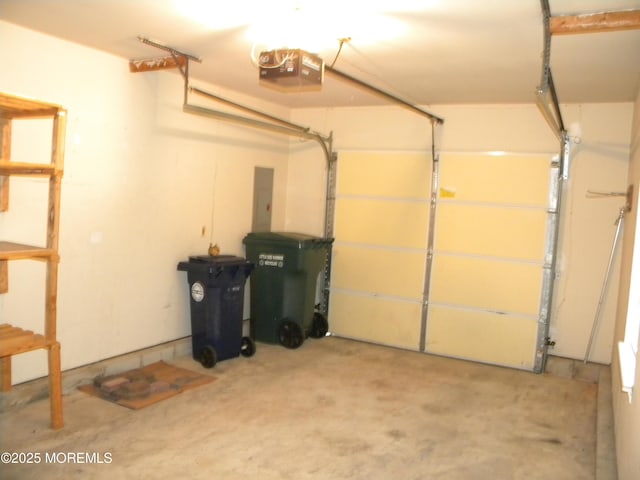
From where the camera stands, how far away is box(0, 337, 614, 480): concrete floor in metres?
3.03

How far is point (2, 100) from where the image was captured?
286cm

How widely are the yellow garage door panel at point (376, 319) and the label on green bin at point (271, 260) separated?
942 millimetres

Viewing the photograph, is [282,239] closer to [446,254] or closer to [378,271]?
[378,271]

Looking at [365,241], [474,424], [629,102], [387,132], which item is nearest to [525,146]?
[629,102]

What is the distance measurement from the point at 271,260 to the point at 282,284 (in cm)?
27

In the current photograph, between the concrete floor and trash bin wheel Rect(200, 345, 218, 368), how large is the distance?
8 cm

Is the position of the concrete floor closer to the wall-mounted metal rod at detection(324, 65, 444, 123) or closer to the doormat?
the doormat

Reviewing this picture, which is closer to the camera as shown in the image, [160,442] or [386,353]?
[160,442]

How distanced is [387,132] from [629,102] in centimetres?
225

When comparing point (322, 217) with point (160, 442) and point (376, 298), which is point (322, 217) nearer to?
point (376, 298)

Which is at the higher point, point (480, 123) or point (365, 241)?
point (480, 123)

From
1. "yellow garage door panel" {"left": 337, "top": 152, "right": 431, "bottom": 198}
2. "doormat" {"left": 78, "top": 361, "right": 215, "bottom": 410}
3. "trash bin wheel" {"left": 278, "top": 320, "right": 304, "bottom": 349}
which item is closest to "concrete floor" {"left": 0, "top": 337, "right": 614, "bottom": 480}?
"doormat" {"left": 78, "top": 361, "right": 215, "bottom": 410}

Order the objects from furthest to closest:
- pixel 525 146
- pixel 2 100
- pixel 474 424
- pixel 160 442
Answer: pixel 525 146, pixel 474 424, pixel 160 442, pixel 2 100

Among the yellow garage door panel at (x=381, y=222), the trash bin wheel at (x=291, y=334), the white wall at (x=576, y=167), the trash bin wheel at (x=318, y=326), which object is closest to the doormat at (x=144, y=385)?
the trash bin wheel at (x=291, y=334)
